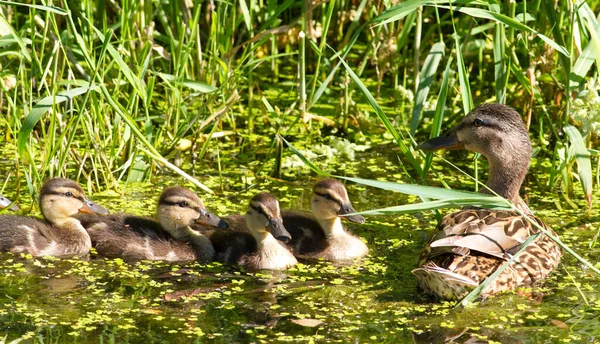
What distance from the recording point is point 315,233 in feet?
19.0

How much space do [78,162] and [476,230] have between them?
7.52 feet

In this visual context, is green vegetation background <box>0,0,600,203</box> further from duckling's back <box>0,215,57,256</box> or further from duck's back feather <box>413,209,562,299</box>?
duck's back feather <box>413,209,562,299</box>

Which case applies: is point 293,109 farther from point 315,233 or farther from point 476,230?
point 476,230

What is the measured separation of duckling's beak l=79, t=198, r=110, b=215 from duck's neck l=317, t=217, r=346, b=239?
43.7 inches

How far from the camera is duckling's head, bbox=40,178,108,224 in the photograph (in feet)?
18.3

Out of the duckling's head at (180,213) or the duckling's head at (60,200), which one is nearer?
the duckling's head at (60,200)

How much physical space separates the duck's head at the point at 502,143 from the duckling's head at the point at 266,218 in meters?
0.90

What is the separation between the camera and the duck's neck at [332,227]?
5.74 meters

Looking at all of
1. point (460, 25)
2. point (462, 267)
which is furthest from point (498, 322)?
point (460, 25)

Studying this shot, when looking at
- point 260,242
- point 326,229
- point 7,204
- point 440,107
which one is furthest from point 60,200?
point 440,107

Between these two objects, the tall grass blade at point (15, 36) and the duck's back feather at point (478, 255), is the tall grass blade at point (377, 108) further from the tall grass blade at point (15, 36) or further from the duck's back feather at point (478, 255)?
the tall grass blade at point (15, 36)

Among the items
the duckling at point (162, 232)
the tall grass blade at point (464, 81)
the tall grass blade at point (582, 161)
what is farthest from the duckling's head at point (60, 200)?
the tall grass blade at point (582, 161)

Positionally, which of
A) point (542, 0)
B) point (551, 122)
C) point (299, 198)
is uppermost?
point (542, 0)

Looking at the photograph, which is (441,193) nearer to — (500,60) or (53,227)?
(500,60)
